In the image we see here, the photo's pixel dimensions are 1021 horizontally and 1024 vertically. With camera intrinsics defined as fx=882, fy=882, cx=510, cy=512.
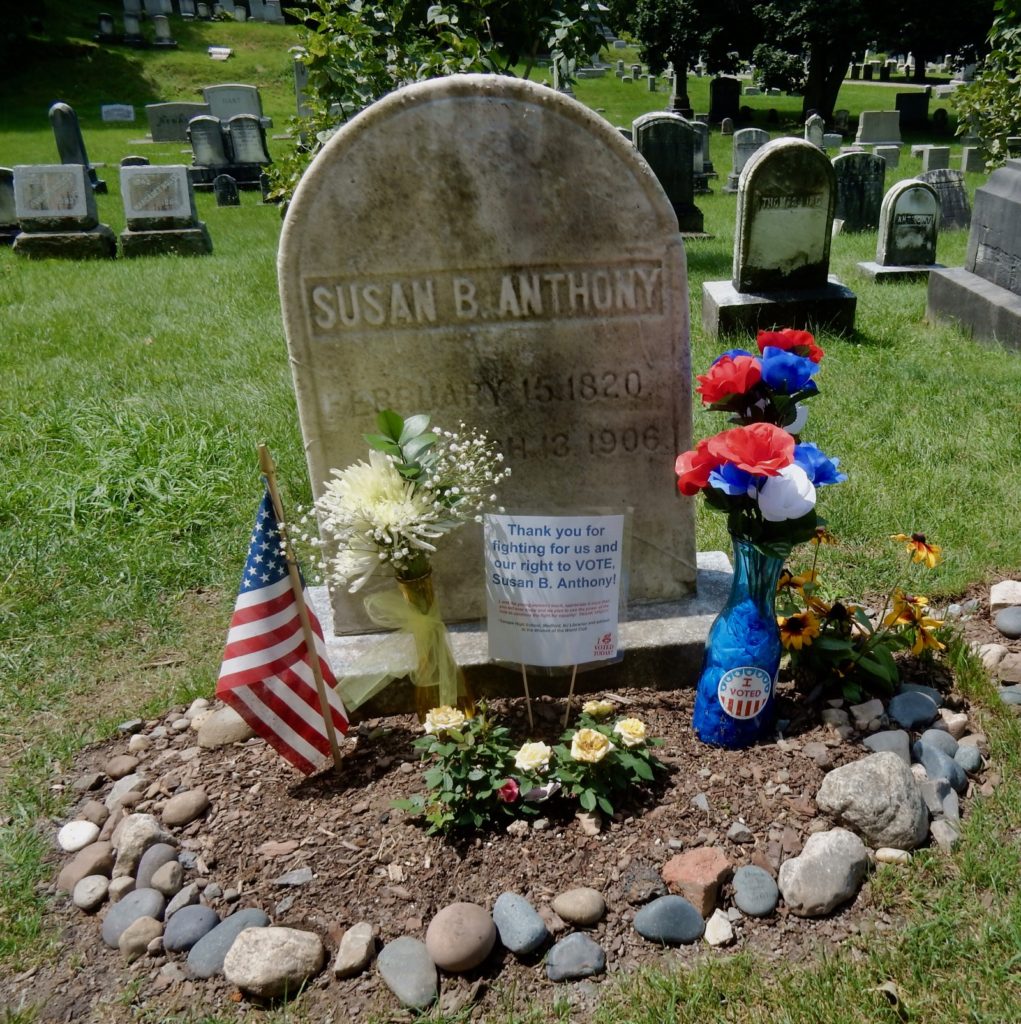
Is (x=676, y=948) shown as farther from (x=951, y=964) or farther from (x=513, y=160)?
(x=513, y=160)

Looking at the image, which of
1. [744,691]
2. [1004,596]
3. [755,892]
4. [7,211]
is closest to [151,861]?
[755,892]

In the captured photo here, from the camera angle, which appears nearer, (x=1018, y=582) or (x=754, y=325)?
(x=1018, y=582)

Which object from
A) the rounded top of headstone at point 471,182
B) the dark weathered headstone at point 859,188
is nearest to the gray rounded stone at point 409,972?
the rounded top of headstone at point 471,182

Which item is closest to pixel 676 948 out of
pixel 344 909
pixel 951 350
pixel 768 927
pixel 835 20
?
pixel 768 927

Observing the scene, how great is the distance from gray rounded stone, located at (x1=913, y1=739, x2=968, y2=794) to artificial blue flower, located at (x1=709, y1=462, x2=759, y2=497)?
37.0 inches

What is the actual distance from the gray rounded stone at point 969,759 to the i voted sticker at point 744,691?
0.55 metres

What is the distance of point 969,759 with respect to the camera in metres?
2.49

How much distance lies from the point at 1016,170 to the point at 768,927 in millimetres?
6846

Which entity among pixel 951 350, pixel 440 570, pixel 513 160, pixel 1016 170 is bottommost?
pixel 951 350

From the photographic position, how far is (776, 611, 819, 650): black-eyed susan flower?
2.75 m

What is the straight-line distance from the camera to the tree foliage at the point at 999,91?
959 centimetres

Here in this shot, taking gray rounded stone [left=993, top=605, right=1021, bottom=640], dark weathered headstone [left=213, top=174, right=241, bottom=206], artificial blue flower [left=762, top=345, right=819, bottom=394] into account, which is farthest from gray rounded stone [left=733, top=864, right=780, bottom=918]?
dark weathered headstone [left=213, top=174, right=241, bottom=206]

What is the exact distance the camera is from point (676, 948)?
2061 mm

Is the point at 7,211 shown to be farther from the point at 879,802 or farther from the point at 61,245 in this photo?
the point at 879,802
